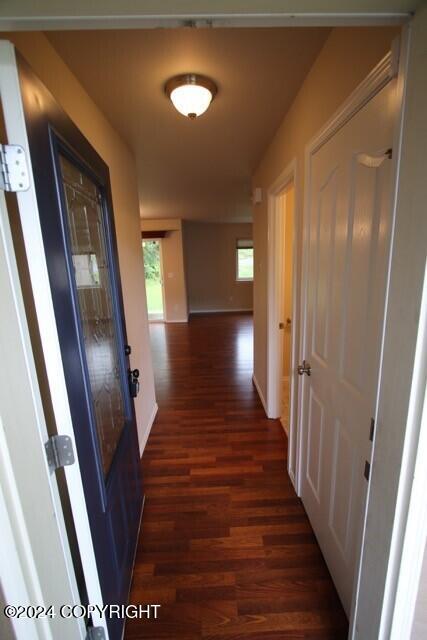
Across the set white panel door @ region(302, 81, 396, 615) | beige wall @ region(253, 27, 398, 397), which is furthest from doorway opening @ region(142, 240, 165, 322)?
white panel door @ region(302, 81, 396, 615)

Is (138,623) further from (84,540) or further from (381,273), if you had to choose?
(381,273)

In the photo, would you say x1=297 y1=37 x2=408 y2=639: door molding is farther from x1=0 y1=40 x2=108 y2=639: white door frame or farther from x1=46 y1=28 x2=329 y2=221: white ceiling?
x1=0 y1=40 x2=108 y2=639: white door frame

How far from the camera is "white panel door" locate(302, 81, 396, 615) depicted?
0.91m

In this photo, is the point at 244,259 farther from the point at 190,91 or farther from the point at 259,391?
the point at 190,91

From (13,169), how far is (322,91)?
4.50ft

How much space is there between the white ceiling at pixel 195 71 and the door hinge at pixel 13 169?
35.5 inches

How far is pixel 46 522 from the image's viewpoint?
74 cm

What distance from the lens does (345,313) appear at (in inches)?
45.4

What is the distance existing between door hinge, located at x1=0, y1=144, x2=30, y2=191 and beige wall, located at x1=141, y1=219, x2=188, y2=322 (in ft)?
21.0

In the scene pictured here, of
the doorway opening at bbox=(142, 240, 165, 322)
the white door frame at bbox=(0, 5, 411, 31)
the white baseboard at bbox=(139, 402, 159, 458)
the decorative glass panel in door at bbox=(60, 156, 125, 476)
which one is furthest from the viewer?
the doorway opening at bbox=(142, 240, 165, 322)

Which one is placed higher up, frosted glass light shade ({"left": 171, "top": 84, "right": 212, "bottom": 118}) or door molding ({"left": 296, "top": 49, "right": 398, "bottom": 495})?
frosted glass light shade ({"left": 171, "top": 84, "right": 212, "bottom": 118})

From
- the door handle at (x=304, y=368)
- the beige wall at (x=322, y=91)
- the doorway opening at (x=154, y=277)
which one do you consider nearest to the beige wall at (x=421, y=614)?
the door handle at (x=304, y=368)

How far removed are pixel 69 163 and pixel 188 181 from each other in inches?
111

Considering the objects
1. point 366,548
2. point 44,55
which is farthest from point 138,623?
point 44,55
